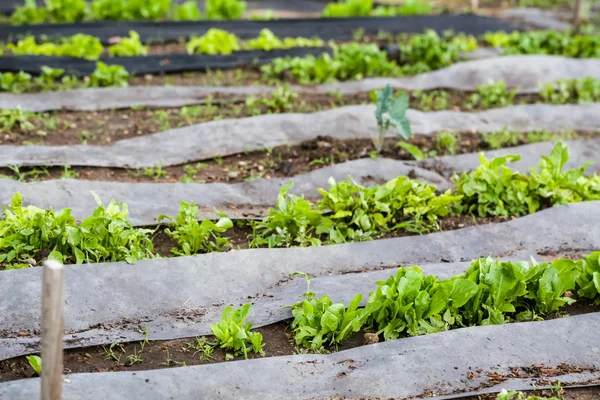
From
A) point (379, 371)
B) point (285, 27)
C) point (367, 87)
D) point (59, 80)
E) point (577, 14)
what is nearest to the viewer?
point (379, 371)

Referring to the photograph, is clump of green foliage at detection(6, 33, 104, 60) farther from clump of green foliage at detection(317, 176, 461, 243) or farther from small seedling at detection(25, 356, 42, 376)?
small seedling at detection(25, 356, 42, 376)

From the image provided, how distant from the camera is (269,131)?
601cm

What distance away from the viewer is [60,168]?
5160 millimetres

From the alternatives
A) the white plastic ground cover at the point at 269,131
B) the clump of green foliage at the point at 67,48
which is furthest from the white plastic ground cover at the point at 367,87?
the clump of green foliage at the point at 67,48

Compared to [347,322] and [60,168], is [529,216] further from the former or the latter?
[60,168]

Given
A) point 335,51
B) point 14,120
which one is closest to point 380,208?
point 14,120

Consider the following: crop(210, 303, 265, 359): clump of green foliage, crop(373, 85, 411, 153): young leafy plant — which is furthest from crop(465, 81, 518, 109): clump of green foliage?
crop(210, 303, 265, 359): clump of green foliage

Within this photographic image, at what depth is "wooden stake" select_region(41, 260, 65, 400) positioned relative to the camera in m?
2.22

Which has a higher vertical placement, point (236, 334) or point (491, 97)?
point (491, 97)

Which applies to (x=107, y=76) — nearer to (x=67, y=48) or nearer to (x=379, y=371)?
(x=67, y=48)

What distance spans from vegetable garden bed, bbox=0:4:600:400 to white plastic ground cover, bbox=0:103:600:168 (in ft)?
0.06

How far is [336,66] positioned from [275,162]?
6.59 feet

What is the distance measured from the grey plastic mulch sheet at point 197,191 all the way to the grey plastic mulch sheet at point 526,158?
0.20 m

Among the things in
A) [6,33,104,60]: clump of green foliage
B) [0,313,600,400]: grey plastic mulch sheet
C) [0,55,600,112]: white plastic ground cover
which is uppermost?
[6,33,104,60]: clump of green foliage
